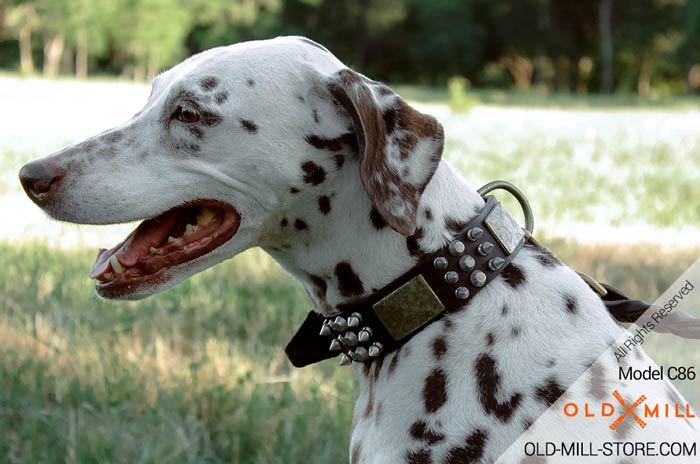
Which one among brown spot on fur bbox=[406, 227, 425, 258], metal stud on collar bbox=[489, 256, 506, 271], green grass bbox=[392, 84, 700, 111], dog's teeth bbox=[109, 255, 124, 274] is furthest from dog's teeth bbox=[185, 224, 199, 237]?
green grass bbox=[392, 84, 700, 111]

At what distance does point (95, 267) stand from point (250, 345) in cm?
236

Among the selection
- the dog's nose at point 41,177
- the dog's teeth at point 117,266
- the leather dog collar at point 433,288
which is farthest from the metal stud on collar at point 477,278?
the dog's nose at point 41,177

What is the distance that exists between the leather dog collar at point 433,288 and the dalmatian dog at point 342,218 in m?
0.04

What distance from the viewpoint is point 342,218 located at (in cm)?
275

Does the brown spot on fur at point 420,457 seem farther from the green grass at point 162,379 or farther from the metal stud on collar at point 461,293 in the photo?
the green grass at point 162,379

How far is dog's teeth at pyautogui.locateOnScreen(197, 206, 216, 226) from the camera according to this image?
2877mm

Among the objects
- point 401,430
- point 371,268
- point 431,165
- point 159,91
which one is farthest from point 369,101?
point 401,430

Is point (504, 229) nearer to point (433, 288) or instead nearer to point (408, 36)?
point (433, 288)

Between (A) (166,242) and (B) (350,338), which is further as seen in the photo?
(A) (166,242)

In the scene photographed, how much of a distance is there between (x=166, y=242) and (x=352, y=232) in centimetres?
Answer: 58

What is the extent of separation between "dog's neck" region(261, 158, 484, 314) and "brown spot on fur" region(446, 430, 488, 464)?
494 millimetres

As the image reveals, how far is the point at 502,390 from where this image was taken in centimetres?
253

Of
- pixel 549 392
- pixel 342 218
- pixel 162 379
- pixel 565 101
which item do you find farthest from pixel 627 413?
pixel 565 101

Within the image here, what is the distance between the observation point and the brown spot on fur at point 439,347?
2607 mm
